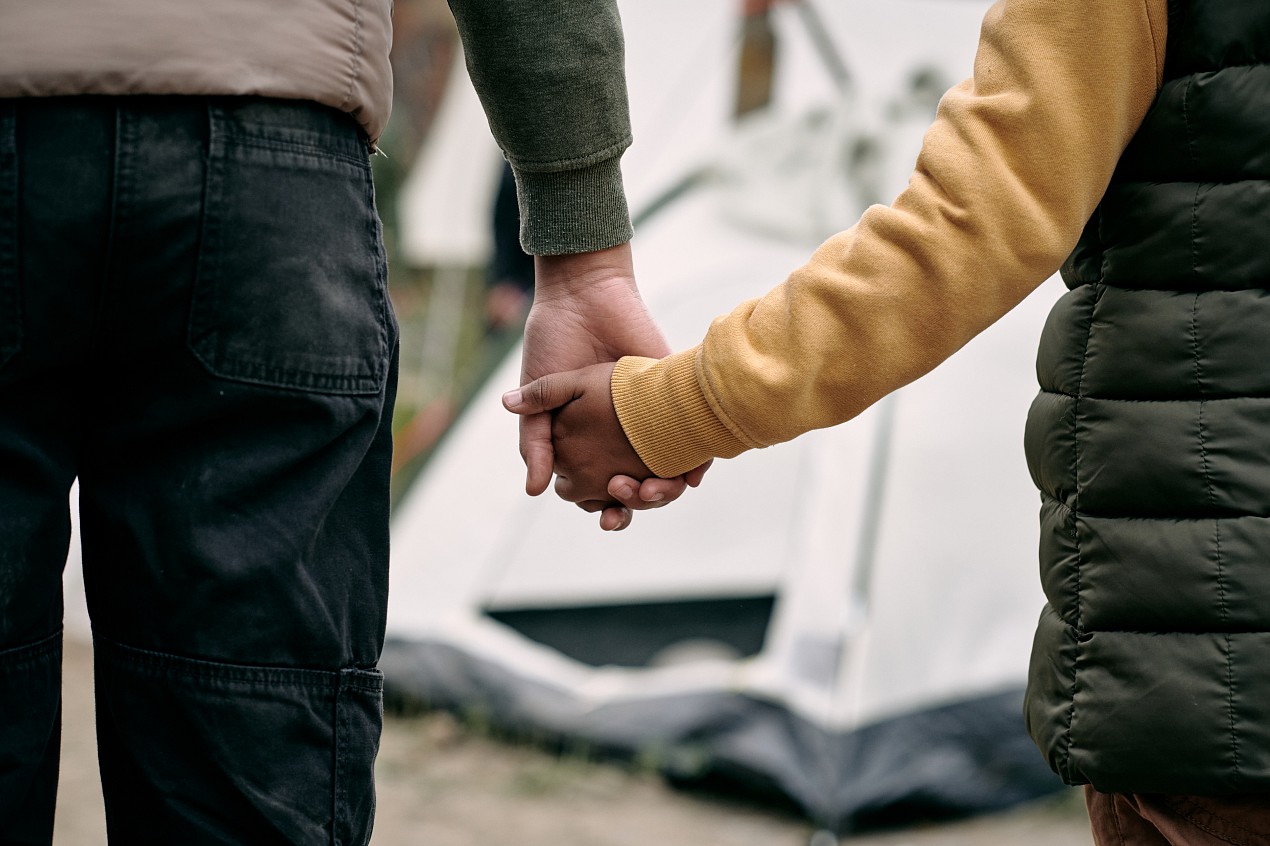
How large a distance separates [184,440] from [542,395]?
0.47 m

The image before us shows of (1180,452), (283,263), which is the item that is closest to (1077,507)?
(1180,452)

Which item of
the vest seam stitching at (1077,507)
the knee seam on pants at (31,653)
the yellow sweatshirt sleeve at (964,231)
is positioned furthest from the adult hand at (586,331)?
the knee seam on pants at (31,653)

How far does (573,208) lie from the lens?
3.40 feet

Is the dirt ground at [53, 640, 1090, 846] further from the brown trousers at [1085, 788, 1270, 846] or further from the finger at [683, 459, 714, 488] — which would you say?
the brown trousers at [1085, 788, 1270, 846]

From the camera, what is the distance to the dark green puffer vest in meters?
0.78

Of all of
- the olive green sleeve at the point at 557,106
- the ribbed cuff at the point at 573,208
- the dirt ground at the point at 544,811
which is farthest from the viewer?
the dirt ground at the point at 544,811

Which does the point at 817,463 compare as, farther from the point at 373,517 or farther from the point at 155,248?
the point at 155,248

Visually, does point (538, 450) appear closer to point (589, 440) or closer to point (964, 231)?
point (589, 440)

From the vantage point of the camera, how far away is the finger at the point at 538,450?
1.16 metres

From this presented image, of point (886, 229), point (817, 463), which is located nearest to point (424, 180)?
point (817, 463)

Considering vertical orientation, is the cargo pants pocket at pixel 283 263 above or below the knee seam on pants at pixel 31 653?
above

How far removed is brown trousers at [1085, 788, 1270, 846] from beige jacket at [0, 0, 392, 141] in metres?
0.68

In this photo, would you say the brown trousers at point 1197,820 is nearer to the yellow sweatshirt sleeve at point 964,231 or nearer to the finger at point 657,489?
the yellow sweatshirt sleeve at point 964,231

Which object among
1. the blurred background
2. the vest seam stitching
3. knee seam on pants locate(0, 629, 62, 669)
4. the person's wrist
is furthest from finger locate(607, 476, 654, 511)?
the blurred background
